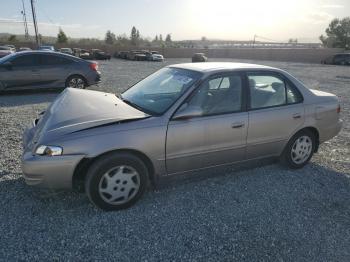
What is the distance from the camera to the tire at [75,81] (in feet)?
31.7

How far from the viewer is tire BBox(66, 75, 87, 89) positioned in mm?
9664

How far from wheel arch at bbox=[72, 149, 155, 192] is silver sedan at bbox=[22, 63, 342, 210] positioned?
0.01 meters

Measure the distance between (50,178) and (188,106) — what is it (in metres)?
1.62

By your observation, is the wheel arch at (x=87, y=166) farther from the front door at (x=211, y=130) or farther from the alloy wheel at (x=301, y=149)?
the alloy wheel at (x=301, y=149)

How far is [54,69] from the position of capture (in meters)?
9.34

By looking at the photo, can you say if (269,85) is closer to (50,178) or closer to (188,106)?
(188,106)

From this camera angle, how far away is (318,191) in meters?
3.77

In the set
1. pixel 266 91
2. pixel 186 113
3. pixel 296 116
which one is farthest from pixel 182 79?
pixel 296 116

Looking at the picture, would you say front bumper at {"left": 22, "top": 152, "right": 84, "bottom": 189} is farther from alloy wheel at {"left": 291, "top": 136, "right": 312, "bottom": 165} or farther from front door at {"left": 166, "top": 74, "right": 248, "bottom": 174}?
alloy wheel at {"left": 291, "top": 136, "right": 312, "bottom": 165}

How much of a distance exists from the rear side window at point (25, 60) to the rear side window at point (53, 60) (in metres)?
0.23

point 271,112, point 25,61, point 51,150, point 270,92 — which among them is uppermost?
point 25,61

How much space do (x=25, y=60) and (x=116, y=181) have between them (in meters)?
7.65

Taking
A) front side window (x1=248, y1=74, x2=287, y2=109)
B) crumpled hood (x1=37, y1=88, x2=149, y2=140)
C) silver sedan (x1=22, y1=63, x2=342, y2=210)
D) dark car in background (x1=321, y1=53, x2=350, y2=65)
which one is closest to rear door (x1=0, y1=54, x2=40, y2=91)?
silver sedan (x1=22, y1=63, x2=342, y2=210)

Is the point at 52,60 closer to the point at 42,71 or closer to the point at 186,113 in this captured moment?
the point at 42,71
